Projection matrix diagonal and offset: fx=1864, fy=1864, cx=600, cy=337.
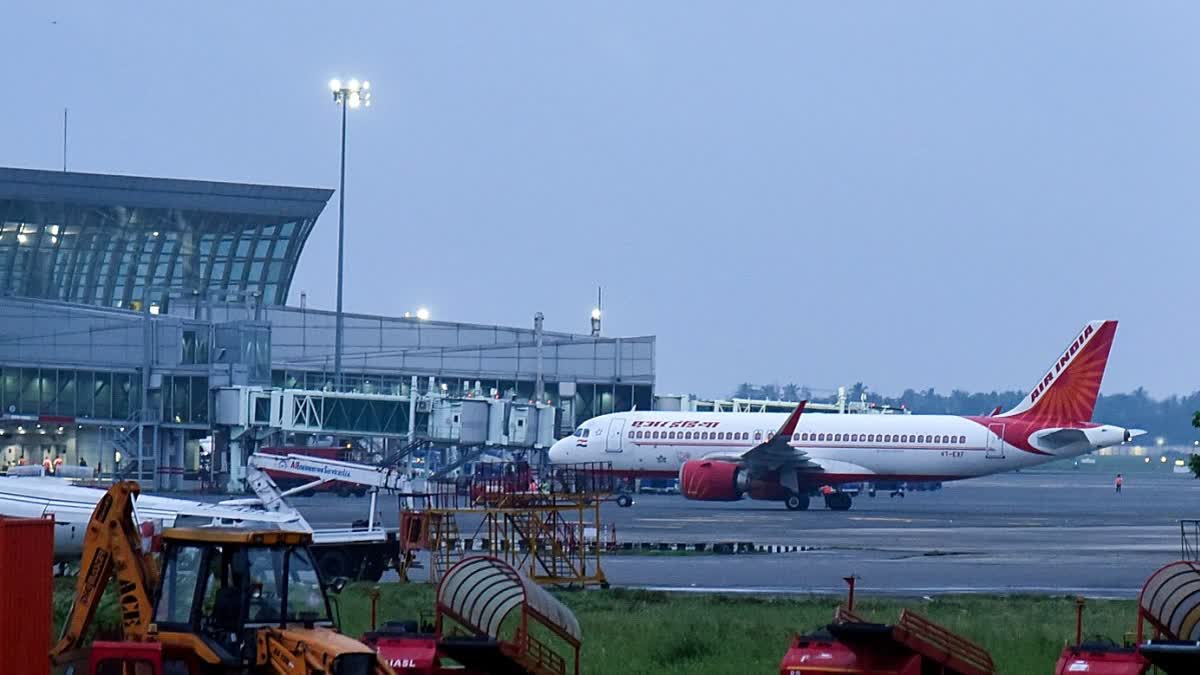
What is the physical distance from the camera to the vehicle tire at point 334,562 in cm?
3278

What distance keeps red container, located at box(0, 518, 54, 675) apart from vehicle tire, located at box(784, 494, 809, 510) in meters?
52.3

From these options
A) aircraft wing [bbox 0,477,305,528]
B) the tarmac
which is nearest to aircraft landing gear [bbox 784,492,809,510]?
the tarmac

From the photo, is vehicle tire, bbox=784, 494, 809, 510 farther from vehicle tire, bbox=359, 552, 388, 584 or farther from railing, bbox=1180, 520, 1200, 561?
vehicle tire, bbox=359, 552, 388, 584

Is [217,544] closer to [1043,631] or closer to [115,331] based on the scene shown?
[1043,631]

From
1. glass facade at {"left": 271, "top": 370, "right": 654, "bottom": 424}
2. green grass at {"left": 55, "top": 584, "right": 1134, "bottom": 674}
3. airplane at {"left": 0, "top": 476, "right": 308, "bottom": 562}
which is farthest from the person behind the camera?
glass facade at {"left": 271, "top": 370, "right": 654, "bottom": 424}

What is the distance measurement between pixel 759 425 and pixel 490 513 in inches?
1482

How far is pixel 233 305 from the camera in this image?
84.5 m

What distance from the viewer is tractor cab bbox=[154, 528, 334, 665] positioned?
14.1m

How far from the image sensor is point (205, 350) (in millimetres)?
71812

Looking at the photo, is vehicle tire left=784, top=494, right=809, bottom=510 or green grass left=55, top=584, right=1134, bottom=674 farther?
vehicle tire left=784, top=494, right=809, bottom=510

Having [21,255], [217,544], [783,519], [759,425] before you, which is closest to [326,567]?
[217,544]

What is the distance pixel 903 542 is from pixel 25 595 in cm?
3442

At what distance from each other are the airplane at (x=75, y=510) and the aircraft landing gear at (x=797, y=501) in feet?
112

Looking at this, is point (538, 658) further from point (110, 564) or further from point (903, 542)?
point (903, 542)
